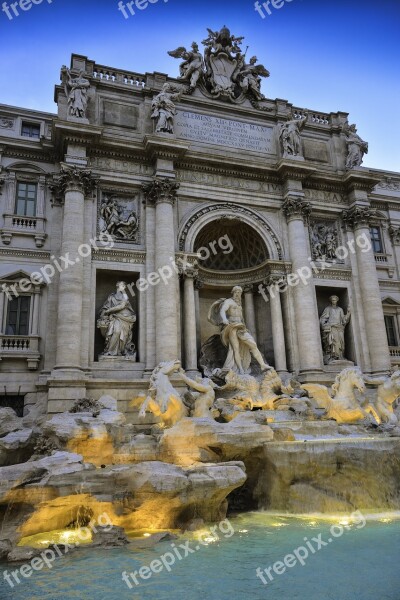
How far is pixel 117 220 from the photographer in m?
17.9

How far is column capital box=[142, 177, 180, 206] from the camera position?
1803 cm

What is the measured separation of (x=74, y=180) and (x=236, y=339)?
822 cm

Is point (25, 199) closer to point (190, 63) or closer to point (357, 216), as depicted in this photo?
point (190, 63)

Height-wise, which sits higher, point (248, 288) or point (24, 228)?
point (24, 228)

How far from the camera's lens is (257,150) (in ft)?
68.9

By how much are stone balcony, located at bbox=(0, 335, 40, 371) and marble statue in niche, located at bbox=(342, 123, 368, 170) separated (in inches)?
611

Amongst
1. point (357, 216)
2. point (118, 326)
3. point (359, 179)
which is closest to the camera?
point (118, 326)

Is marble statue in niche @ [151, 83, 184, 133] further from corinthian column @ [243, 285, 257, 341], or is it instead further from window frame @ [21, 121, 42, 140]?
corinthian column @ [243, 285, 257, 341]

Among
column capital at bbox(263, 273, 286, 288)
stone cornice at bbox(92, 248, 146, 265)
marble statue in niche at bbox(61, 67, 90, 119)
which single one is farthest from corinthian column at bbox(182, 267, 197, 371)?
marble statue in niche at bbox(61, 67, 90, 119)

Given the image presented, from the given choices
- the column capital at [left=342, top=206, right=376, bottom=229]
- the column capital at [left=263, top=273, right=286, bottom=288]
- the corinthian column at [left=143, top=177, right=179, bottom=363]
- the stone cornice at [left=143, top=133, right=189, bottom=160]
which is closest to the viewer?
the corinthian column at [left=143, top=177, right=179, bottom=363]

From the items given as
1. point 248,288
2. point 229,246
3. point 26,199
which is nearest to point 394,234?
point 248,288

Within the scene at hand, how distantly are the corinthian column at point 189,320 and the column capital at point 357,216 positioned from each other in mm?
7871

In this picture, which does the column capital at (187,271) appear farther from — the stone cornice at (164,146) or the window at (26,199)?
the window at (26,199)

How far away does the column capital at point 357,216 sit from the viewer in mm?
21125
